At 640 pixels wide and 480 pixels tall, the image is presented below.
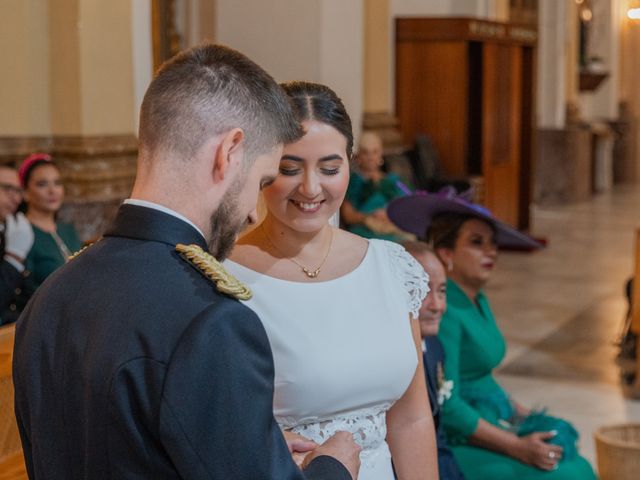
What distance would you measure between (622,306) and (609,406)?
128 inches

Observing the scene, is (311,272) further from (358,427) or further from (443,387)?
(443,387)

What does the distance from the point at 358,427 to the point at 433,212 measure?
6.50ft

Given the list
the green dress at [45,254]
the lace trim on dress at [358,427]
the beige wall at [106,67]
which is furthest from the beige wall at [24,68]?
the lace trim on dress at [358,427]

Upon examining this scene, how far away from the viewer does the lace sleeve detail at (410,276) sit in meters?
2.56

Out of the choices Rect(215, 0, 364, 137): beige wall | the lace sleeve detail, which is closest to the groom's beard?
the lace sleeve detail

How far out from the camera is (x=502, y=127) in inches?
548

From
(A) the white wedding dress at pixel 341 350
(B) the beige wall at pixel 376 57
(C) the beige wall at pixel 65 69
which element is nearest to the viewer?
(A) the white wedding dress at pixel 341 350

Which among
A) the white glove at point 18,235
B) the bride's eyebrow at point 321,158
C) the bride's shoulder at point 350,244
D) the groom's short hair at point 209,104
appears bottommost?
the white glove at point 18,235

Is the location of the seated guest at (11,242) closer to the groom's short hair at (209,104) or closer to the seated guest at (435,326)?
the seated guest at (435,326)

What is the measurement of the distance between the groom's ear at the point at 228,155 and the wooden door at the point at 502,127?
457 inches

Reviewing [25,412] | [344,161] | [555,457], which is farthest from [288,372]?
[555,457]

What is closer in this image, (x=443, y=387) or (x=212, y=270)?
(x=212, y=270)

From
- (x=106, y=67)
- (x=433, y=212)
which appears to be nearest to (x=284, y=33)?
(x=106, y=67)

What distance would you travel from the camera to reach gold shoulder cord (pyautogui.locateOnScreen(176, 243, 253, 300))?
159 centimetres
